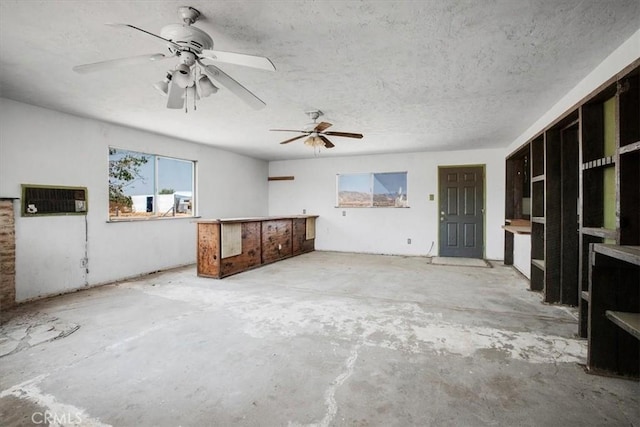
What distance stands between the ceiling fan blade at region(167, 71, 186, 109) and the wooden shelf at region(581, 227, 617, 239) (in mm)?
3440

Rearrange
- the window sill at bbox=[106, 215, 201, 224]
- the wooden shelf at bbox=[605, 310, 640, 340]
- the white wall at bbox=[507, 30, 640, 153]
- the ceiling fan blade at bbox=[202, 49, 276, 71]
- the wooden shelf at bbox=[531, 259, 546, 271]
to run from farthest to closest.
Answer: the window sill at bbox=[106, 215, 201, 224]
the wooden shelf at bbox=[531, 259, 546, 271]
the white wall at bbox=[507, 30, 640, 153]
the ceiling fan blade at bbox=[202, 49, 276, 71]
the wooden shelf at bbox=[605, 310, 640, 340]

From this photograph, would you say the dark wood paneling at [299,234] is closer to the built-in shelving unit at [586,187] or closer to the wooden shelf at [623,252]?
the built-in shelving unit at [586,187]

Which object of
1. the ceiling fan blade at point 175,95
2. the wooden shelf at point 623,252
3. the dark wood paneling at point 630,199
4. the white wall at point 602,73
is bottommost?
the wooden shelf at point 623,252

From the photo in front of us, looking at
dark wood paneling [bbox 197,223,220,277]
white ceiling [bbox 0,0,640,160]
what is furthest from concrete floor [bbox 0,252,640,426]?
white ceiling [bbox 0,0,640,160]

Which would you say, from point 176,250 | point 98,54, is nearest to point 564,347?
point 98,54

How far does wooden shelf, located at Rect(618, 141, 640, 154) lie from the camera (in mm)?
1786

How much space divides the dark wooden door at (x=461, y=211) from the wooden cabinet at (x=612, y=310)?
15.6 feet

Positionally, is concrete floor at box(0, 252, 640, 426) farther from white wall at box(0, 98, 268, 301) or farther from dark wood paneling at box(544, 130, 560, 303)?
white wall at box(0, 98, 268, 301)

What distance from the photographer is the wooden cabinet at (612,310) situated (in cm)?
198

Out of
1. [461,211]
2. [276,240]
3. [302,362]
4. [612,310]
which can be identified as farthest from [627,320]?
[276,240]

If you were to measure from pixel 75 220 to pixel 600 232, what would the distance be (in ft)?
19.6

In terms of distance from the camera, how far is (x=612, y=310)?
2000 millimetres

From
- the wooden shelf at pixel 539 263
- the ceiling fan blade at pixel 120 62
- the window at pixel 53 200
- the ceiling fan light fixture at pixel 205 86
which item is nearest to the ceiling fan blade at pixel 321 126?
the ceiling fan light fixture at pixel 205 86

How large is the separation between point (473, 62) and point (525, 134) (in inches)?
130
